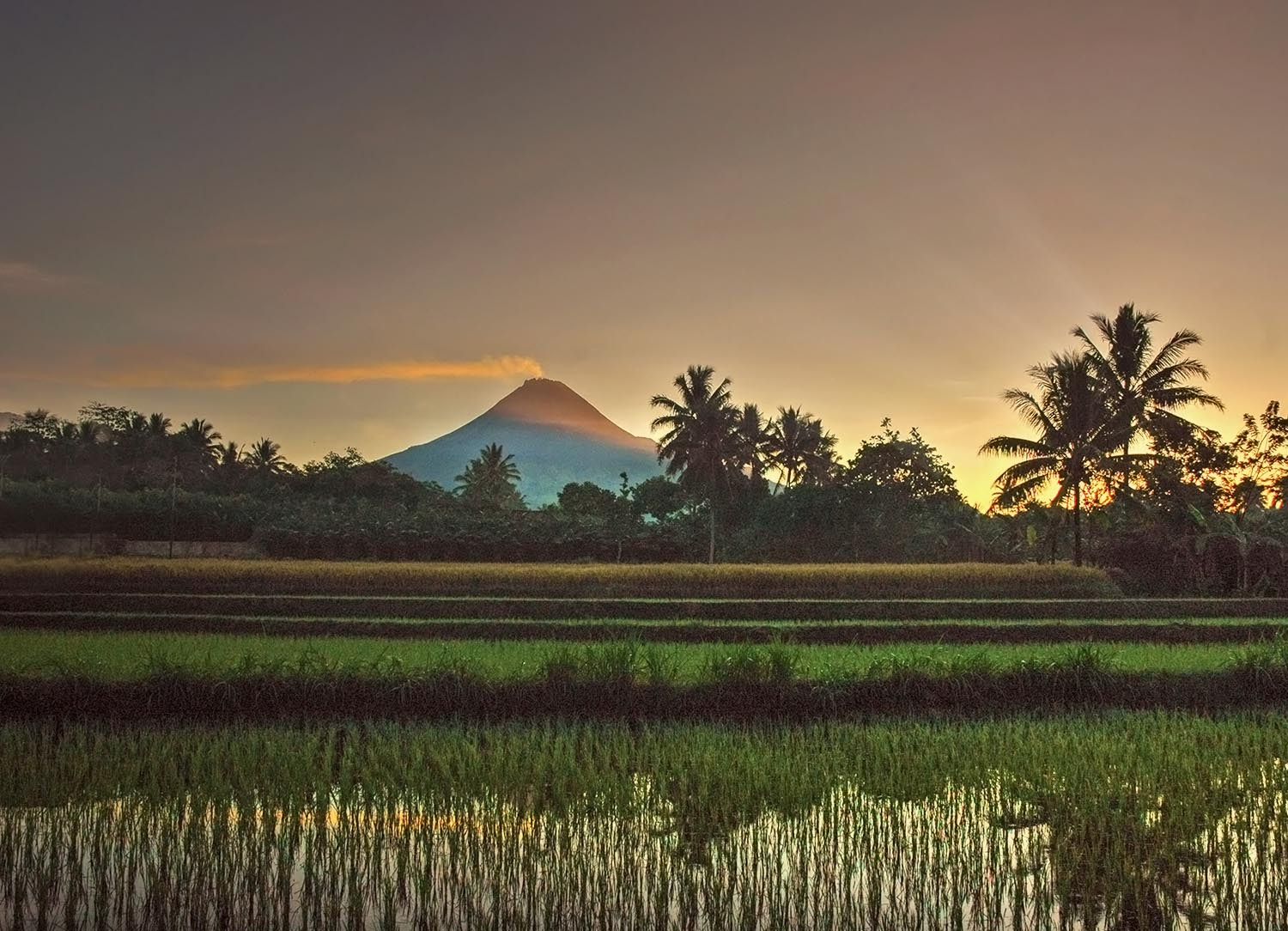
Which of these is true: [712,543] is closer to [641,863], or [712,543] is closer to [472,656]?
[472,656]

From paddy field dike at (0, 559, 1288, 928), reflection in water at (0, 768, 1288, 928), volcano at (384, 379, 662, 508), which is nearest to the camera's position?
reflection in water at (0, 768, 1288, 928)

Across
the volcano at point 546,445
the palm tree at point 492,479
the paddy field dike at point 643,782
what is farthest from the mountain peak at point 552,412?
the paddy field dike at point 643,782

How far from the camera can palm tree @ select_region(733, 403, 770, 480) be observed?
4059 cm

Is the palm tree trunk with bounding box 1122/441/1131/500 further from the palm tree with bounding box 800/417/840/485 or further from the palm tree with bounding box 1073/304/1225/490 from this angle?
the palm tree with bounding box 800/417/840/485

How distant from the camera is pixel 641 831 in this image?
6.05 m

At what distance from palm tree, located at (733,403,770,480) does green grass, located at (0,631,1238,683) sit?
86.3ft

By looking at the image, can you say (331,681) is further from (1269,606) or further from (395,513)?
(395,513)

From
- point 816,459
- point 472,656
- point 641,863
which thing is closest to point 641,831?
point 641,863

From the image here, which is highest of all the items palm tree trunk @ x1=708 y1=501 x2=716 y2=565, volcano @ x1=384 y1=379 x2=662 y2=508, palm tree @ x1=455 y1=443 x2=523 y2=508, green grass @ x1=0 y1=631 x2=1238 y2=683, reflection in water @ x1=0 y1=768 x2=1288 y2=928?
volcano @ x1=384 y1=379 x2=662 y2=508

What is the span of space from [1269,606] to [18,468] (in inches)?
2080

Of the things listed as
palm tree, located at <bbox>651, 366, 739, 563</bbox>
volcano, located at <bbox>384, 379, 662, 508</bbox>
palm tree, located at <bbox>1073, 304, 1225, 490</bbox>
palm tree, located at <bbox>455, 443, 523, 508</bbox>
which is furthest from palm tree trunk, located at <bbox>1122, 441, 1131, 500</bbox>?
volcano, located at <bbox>384, 379, 662, 508</bbox>

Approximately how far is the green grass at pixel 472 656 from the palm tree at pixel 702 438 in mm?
25315

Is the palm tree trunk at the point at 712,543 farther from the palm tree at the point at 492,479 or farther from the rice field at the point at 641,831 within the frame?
the rice field at the point at 641,831

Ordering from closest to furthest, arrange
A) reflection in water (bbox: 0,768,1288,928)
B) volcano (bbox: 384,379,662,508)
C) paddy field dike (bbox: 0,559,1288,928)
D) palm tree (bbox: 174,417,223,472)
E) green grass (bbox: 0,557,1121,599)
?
reflection in water (bbox: 0,768,1288,928) → paddy field dike (bbox: 0,559,1288,928) → green grass (bbox: 0,557,1121,599) → palm tree (bbox: 174,417,223,472) → volcano (bbox: 384,379,662,508)
